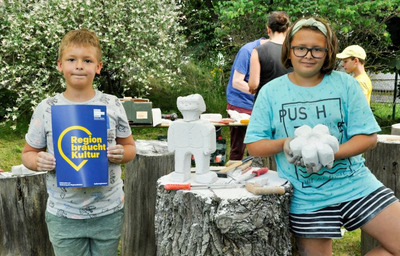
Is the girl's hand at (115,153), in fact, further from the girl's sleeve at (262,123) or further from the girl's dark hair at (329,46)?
the girl's dark hair at (329,46)

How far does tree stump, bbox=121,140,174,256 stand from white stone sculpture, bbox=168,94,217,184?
0.61 m

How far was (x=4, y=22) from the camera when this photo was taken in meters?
7.03

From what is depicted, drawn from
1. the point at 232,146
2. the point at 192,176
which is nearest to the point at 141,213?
the point at 192,176

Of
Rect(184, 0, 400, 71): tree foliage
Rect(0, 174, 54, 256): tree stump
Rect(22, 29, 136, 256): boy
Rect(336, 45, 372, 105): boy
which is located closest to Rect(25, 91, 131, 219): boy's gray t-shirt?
Rect(22, 29, 136, 256): boy

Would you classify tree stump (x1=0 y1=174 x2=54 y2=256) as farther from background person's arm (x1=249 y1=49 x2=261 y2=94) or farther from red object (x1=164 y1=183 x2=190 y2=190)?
background person's arm (x1=249 y1=49 x2=261 y2=94)

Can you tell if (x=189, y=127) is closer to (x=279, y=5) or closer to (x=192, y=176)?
(x=192, y=176)

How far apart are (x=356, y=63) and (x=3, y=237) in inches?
122

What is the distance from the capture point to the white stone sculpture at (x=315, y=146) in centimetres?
185

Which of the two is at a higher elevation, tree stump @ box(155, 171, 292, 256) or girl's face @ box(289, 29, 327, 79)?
girl's face @ box(289, 29, 327, 79)

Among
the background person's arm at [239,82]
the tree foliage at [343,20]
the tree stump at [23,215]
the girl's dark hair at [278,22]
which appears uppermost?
A: the tree foliage at [343,20]

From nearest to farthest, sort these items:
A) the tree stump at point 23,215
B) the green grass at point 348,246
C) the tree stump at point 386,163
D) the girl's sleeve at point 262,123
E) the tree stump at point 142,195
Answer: the girl's sleeve at point 262,123, the tree stump at point 23,215, the tree stump at point 142,195, the tree stump at point 386,163, the green grass at point 348,246

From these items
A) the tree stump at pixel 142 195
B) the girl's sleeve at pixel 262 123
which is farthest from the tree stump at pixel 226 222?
the tree stump at pixel 142 195

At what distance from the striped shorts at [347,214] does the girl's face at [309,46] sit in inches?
23.5

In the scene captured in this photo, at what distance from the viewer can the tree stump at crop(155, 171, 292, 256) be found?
2074 millimetres
